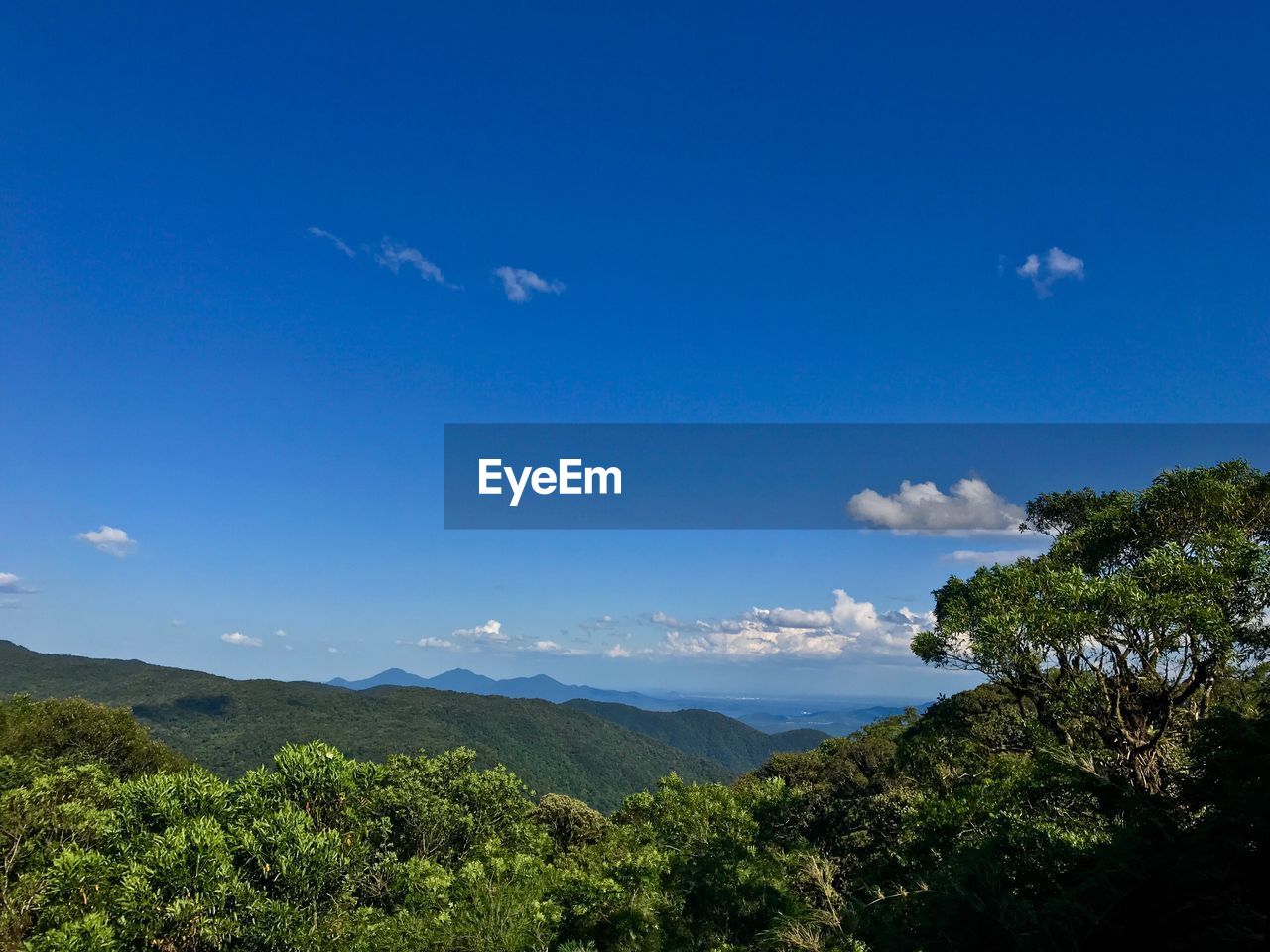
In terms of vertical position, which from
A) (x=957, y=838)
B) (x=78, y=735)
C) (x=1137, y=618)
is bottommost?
(x=78, y=735)

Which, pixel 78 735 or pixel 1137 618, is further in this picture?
pixel 78 735

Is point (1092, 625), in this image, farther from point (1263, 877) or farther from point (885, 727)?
point (885, 727)

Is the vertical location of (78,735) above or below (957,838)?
below

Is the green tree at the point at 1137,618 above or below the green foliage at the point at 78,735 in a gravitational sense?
above

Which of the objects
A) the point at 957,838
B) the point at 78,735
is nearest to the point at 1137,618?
the point at 957,838

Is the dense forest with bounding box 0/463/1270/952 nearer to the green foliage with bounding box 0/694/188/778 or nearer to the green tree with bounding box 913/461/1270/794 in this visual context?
the green tree with bounding box 913/461/1270/794

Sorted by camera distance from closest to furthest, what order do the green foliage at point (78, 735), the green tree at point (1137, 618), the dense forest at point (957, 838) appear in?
the dense forest at point (957, 838), the green tree at point (1137, 618), the green foliage at point (78, 735)

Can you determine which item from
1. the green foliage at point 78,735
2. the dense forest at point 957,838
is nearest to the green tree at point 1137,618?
the dense forest at point 957,838

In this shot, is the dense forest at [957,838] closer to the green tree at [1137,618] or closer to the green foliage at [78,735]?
the green tree at [1137,618]

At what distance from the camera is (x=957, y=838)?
16.0 meters

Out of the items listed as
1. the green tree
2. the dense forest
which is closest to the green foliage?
the dense forest

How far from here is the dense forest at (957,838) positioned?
9.28 m

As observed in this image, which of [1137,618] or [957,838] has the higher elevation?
[1137,618]

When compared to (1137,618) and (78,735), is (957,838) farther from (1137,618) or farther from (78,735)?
(78,735)
